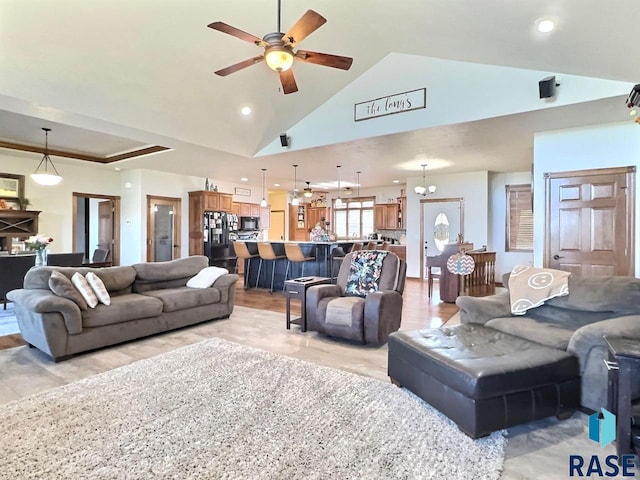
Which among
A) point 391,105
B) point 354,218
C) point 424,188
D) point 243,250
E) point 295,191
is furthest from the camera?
point 354,218

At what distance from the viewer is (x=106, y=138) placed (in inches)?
244

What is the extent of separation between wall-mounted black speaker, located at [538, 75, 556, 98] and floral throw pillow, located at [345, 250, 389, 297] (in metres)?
2.41

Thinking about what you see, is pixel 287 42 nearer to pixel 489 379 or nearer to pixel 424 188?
pixel 489 379

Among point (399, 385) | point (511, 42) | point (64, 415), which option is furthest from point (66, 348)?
point (511, 42)

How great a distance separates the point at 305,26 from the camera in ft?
8.83

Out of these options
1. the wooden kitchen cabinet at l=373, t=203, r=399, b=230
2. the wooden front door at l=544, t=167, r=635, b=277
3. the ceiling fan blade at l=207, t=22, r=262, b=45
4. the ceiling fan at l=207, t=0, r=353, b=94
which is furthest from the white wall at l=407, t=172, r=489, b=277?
the ceiling fan blade at l=207, t=22, r=262, b=45

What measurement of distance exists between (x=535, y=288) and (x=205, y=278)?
12.6ft

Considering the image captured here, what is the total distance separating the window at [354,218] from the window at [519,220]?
13.5 ft

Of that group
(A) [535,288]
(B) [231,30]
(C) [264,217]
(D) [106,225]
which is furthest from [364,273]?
(D) [106,225]

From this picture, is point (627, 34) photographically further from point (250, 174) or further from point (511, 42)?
point (250, 174)

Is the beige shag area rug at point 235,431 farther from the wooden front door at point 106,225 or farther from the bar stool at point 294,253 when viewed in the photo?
the wooden front door at point 106,225

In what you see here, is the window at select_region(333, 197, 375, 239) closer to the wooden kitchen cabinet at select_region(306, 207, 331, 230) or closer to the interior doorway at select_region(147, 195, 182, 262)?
the wooden kitchen cabinet at select_region(306, 207, 331, 230)

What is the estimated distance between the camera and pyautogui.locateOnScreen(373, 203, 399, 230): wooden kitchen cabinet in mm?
10875

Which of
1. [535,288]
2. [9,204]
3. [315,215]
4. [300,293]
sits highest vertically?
[315,215]
